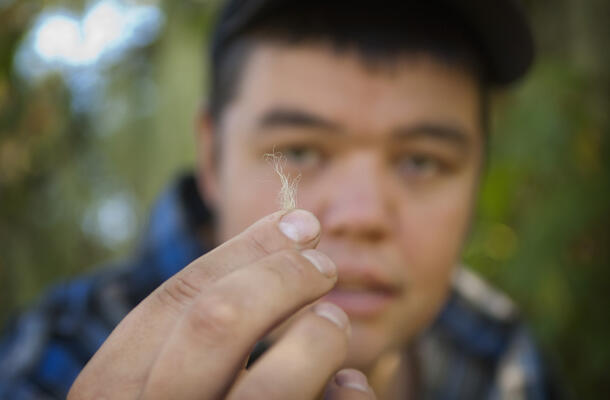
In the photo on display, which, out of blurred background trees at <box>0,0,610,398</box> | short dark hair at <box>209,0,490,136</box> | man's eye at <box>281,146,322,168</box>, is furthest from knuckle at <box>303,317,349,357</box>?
blurred background trees at <box>0,0,610,398</box>

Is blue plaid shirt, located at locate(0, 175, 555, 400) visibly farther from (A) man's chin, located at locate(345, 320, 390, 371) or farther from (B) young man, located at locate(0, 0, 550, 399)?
(A) man's chin, located at locate(345, 320, 390, 371)

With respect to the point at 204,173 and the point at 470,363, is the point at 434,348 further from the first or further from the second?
the point at 204,173

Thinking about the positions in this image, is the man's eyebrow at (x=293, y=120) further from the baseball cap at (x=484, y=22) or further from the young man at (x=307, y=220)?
the baseball cap at (x=484, y=22)

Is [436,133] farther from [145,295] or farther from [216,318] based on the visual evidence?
[145,295]

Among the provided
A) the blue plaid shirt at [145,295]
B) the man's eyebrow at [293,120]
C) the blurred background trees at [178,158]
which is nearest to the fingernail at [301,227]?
the man's eyebrow at [293,120]

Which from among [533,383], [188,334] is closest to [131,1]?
[188,334]
